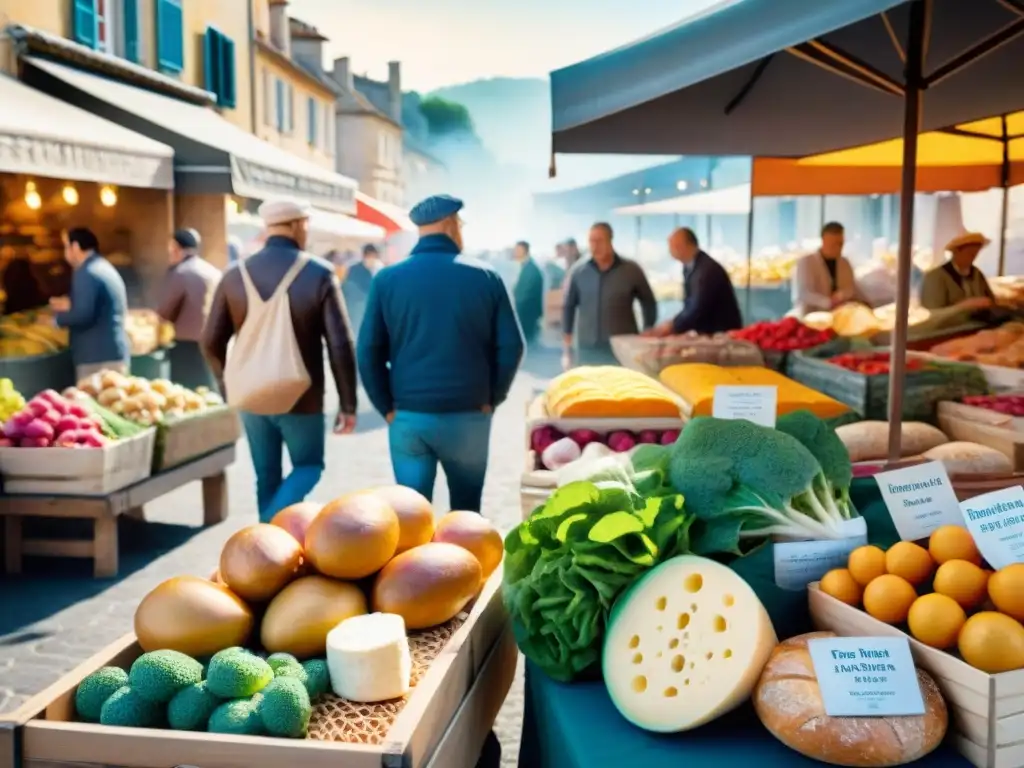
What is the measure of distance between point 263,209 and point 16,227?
302 inches

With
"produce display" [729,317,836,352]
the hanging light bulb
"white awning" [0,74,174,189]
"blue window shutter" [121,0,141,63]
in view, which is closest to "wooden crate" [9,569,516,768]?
"produce display" [729,317,836,352]

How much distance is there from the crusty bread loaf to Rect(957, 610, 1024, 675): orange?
9 cm

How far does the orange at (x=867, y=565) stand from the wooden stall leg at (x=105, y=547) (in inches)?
175

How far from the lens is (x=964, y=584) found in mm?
1912

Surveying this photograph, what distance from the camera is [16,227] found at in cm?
1135

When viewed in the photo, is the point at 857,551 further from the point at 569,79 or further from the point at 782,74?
the point at 782,74

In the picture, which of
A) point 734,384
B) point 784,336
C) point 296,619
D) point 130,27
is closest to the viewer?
point 296,619

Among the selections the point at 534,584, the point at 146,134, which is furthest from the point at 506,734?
the point at 146,134

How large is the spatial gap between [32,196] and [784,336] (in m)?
8.01

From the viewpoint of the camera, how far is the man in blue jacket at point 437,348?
179 inches

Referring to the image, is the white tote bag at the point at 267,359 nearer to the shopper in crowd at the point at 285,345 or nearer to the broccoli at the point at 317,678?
the shopper in crowd at the point at 285,345

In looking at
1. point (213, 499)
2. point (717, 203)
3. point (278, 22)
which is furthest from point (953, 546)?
point (278, 22)

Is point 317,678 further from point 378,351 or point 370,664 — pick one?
point 378,351

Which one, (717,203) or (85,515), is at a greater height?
(717,203)
